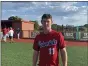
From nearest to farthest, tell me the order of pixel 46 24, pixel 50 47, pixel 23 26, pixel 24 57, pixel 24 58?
1. pixel 46 24
2. pixel 50 47
3. pixel 24 58
4. pixel 24 57
5. pixel 23 26

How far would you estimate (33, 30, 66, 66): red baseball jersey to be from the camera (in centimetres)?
461

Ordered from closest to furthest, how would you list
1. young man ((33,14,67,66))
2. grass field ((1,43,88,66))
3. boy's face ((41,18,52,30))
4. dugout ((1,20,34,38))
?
1. boy's face ((41,18,52,30))
2. young man ((33,14,67,66))
3. grass field ((1,43,88,66))
4. dugout ((1,20,34,38))

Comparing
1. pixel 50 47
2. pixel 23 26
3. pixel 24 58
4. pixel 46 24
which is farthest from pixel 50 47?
pixel 23 26

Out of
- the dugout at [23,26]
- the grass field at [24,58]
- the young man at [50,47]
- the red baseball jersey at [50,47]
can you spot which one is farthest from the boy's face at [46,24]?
the dugout at [23,26]

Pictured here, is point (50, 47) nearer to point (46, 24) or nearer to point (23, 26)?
point (46, 24)

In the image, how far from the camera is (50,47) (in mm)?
4645

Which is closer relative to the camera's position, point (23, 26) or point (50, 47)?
point (50, 47)

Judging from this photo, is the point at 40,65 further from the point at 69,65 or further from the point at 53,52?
the point at 69,65

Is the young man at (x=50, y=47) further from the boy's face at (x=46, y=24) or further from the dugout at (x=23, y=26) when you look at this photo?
the dugout at (x=23, y=26)

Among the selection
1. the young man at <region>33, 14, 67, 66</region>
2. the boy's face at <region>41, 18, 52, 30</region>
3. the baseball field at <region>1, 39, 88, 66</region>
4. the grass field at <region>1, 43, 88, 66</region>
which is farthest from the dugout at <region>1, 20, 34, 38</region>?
the boy's face at <region>41, 18, 52, 30</region>

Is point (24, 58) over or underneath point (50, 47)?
underneath

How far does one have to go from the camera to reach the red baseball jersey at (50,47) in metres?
4.61

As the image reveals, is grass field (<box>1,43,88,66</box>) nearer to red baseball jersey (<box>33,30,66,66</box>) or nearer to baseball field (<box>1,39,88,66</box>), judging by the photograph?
baseball field (<box>1,39,88,66</box>)

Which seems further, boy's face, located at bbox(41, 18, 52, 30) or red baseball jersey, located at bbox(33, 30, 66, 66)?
red baseball jersey, located at bbox(33, 30, 66, 66)
